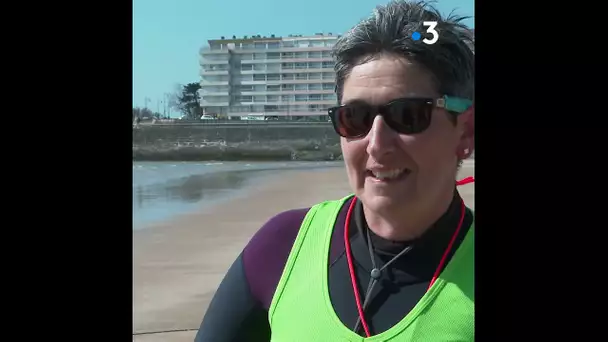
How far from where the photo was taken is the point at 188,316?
3.81m

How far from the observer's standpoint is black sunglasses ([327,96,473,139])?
108 cm

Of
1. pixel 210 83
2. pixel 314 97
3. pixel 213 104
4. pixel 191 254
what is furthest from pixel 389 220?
pixel 191 254

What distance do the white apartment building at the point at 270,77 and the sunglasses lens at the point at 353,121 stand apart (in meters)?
0.08

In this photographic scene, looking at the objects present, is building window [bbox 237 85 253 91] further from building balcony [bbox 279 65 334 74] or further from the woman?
the woman

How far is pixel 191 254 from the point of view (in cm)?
581

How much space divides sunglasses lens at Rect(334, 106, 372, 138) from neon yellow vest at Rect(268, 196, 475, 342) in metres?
0.21

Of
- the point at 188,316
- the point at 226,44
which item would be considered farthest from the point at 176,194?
the point at 226,44

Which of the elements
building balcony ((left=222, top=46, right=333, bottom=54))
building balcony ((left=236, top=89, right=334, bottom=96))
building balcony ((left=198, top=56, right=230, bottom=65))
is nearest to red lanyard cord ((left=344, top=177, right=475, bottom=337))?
building balcony ((left=236, top=89, right=334, bottom=96))

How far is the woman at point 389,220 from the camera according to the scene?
108 cm

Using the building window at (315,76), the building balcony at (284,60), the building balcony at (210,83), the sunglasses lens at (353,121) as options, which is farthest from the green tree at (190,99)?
the sunglasses lens at (353,121)

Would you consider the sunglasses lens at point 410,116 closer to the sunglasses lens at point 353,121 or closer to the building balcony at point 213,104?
the sunglasses lens at point 353,121

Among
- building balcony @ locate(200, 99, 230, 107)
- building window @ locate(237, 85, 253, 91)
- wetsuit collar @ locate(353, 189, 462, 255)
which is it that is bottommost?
wetsuit collar @ locate(353, 189, 462, 255)
